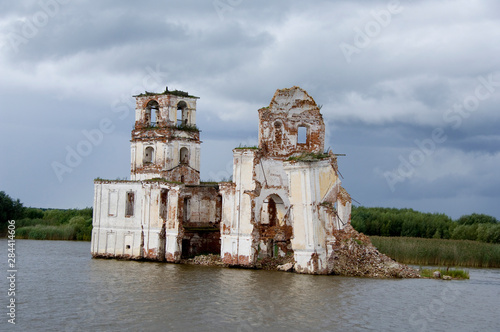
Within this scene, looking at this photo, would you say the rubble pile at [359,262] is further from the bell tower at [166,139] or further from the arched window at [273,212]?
the bell tower at [166,139]

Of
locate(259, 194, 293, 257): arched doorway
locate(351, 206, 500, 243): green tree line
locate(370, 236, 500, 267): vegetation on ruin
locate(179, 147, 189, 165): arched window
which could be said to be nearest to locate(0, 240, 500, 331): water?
locate(259, 194, 293, 257): arched doorway

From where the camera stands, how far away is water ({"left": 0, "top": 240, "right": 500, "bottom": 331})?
1864cm

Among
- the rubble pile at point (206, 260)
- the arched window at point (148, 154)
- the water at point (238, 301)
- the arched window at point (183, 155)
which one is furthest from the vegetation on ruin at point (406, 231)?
the rubble pile at point (206, 260)

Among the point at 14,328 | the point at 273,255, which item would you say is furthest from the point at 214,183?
the point at 14,328

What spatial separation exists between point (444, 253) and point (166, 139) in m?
18.2

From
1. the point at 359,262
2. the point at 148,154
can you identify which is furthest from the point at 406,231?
the point at 148,154

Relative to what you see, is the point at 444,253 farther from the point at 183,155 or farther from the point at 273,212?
the point at 183,155

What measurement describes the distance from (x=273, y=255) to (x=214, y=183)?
824 cm

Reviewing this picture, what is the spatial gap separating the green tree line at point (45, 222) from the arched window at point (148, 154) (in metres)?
18.7

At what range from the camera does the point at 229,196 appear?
1266 inches

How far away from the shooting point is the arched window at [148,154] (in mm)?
39594

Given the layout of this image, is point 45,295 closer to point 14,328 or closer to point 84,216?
point 14,328

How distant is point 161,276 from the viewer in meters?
28.6

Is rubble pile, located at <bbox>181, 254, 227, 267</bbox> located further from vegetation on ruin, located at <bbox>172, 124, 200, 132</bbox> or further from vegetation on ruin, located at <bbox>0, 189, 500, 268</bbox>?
vegetation on ruin, located at <bbox>172, 124, 200, 132</bbox>
